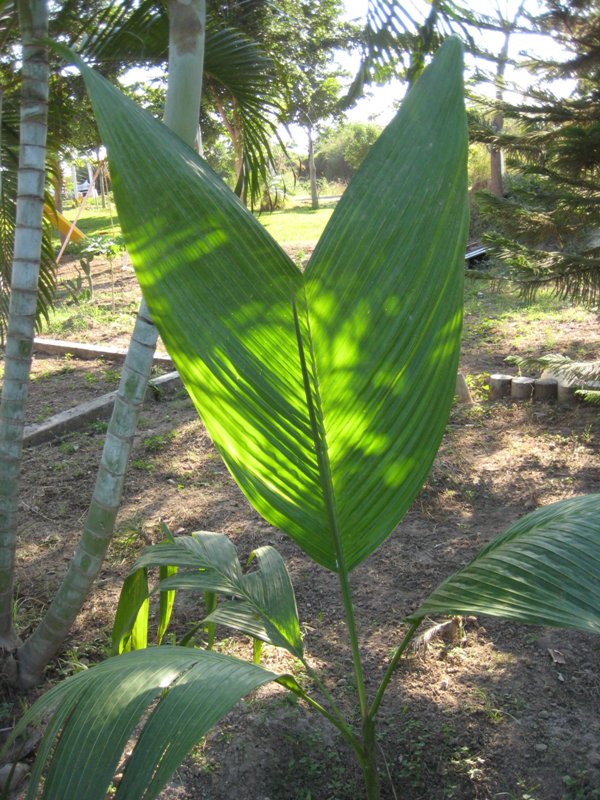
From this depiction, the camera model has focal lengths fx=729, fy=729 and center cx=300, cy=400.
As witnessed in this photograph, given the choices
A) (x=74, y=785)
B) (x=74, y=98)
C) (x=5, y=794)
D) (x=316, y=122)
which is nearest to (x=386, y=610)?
(x=5, y=794)

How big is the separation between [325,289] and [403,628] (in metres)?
2.04

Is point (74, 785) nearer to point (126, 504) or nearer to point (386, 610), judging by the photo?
point (386, 610)

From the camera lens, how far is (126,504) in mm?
3873

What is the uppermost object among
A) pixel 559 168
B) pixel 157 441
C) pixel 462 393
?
pixel 559 168

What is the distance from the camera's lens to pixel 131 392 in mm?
1999

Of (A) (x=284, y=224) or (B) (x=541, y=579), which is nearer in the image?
(B) (x=541, y=579)

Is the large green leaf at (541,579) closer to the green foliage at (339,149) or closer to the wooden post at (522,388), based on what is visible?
the wooden post at (522,388)

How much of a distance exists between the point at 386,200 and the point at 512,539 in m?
0.64

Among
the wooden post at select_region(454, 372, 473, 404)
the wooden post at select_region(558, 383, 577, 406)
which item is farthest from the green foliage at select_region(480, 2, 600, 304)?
the wooden post at select_region(454, 372, 473, 404)

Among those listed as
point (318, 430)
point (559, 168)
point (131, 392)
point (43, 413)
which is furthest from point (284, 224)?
point (318, 430)

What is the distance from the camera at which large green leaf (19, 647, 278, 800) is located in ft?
2.88

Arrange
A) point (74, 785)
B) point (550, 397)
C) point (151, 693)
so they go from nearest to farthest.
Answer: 1. point (74, 785)
2. point (151, 693)
3. point (550, 397)

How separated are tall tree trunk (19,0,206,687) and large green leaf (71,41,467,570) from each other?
3.16 ft

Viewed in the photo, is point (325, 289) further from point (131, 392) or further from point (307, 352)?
point (131, 392)
